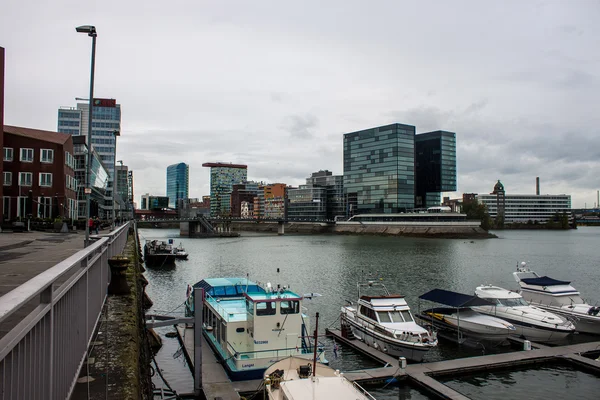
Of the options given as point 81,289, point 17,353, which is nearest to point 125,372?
point 81,289

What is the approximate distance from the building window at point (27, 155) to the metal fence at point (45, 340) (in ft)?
188

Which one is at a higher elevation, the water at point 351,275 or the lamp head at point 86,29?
the lamp head at point 86,29

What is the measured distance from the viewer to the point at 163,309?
39.1 metres

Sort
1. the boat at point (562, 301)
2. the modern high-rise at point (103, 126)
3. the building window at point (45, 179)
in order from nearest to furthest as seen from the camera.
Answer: the boat at point (562, 301), the building window at point (45, 179), the modern high-rise at point (103, 126)

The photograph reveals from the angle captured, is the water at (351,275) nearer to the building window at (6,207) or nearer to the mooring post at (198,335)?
the mooring post at (198,335)

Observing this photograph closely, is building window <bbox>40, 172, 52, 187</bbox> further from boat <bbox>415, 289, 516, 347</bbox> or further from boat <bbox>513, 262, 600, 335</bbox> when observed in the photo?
boat <bbox>513, 262, 600, 335</bbox>

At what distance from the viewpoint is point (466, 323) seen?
28.5m

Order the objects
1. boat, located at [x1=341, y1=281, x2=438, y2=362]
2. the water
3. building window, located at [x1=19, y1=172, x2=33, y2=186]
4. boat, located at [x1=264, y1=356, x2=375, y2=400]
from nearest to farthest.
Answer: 1. boat, located at [x1=264, y1=356, x2=375, y2=400]
2. boat, located at [x1=341, y1=281, x2=438, y2=362]
3. the water
4. building window, located at [x1=19, y1=172, x2=33, y2=186]

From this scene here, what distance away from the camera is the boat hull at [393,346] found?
24.4 m

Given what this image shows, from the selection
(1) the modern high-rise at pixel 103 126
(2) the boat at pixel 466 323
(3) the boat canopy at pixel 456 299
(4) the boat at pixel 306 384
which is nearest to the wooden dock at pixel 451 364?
(2) the boat at pixel 466 323

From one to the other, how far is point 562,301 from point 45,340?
38099mm

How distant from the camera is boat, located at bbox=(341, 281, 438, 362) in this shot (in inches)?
968

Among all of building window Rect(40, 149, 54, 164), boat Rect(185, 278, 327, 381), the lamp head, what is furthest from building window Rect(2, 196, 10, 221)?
boat Rect(185, 278, 327, 381)

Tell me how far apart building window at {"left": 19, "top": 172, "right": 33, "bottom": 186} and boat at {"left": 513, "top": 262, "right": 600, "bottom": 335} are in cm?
5747
